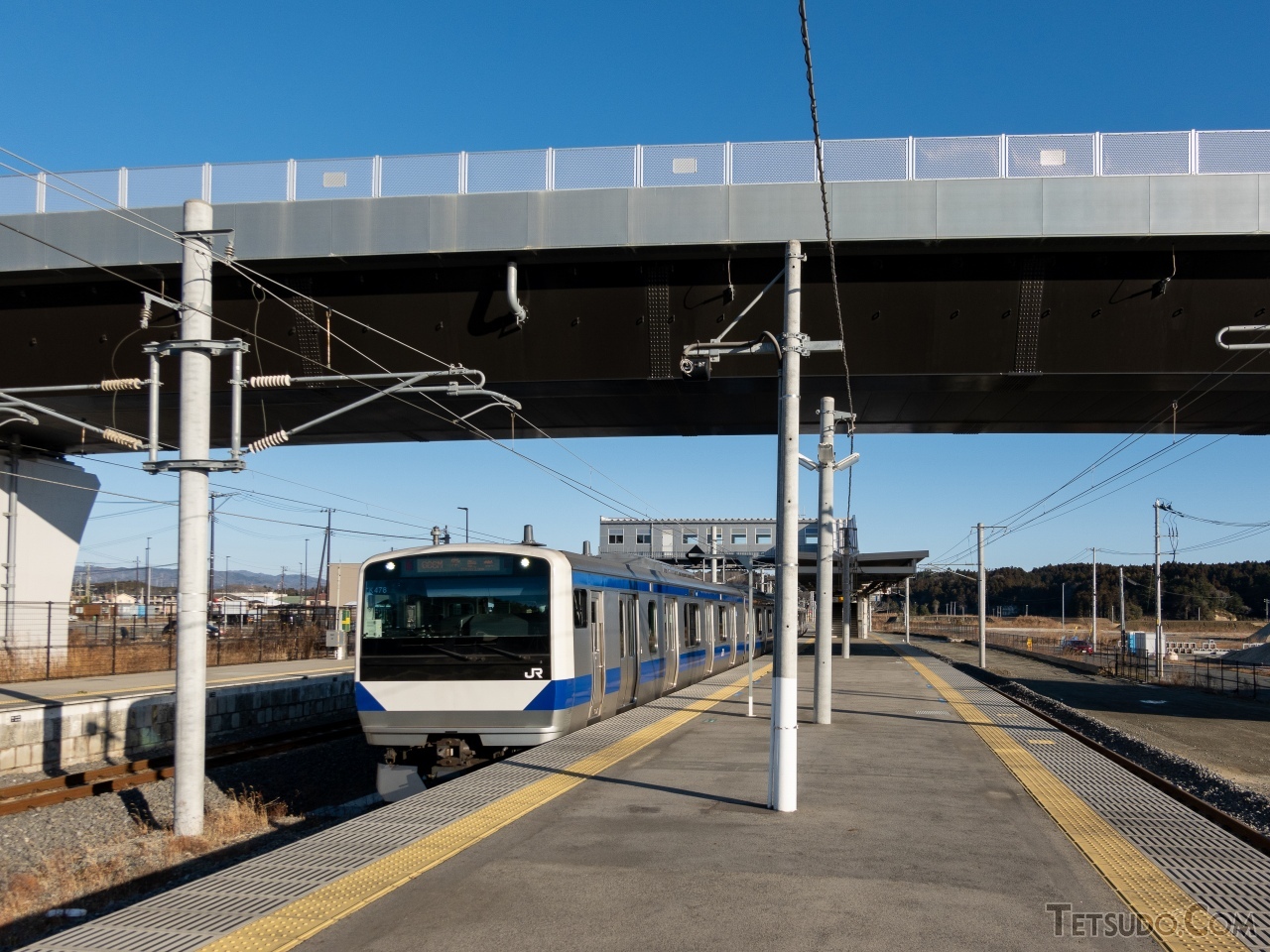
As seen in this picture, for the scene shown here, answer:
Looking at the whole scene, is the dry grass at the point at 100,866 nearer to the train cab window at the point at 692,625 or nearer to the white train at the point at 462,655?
the white train at the point at 462,655

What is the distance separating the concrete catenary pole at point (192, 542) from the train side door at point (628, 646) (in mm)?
6833

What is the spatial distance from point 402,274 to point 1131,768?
12.6 m

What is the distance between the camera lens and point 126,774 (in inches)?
573

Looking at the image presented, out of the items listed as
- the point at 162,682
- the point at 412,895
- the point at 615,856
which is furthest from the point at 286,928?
the point at 162,682

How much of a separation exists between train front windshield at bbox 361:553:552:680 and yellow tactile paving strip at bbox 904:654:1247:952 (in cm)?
554

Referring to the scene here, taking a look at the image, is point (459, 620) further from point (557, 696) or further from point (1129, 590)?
point (1129, 590)

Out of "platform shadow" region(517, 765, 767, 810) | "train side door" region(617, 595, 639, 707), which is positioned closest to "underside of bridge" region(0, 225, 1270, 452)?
"train side door" region(617, 595, 639, 707)

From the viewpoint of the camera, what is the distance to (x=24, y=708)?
1577 centimetres

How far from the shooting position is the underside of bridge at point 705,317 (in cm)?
1606

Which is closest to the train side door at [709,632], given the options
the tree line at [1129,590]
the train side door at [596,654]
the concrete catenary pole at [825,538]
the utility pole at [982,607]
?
the concrete catenary pole at [825,538]

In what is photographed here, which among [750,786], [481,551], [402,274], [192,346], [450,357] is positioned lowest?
[750,786]

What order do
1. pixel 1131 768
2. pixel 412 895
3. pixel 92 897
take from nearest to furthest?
pixel 412 895, pixel 92 897, pixel 1131 768

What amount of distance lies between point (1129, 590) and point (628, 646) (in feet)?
514

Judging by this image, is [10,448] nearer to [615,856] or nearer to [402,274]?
[402,274]
